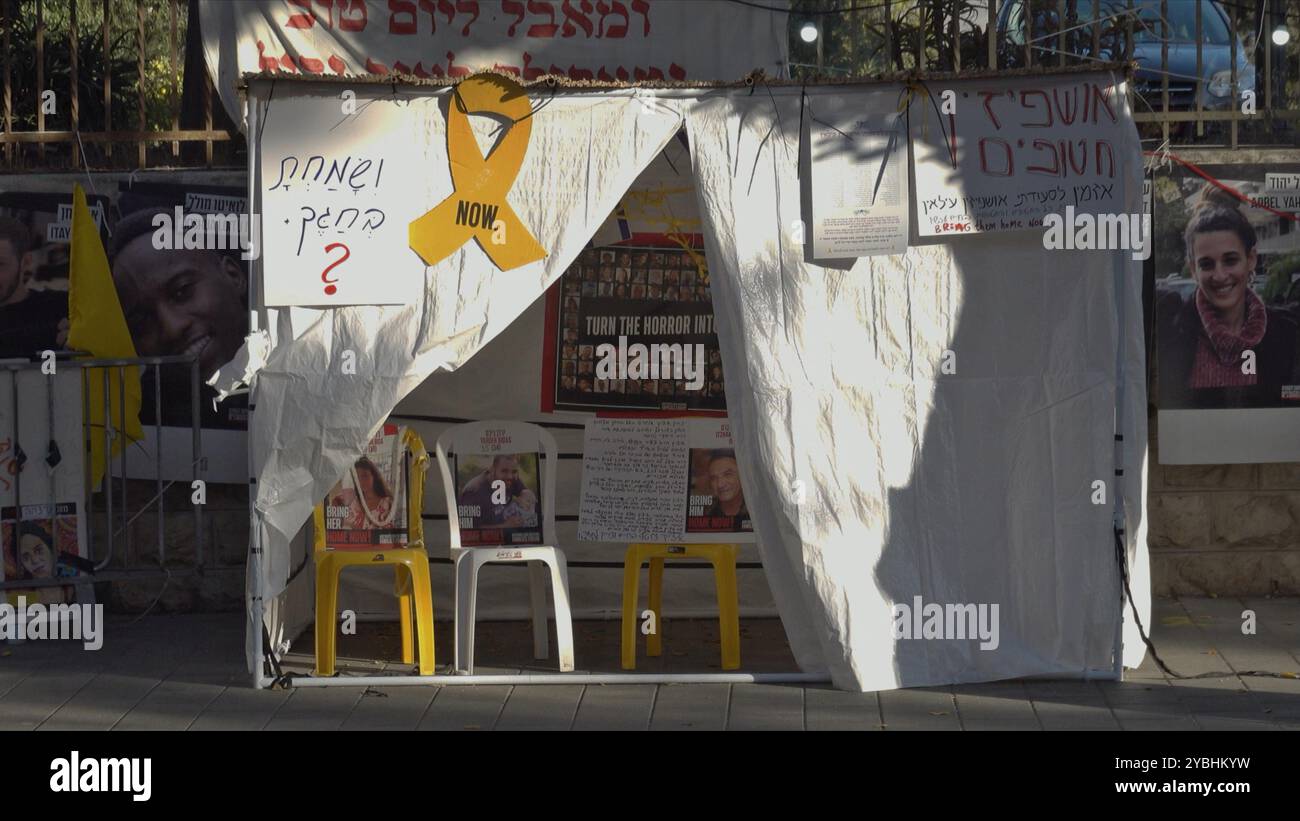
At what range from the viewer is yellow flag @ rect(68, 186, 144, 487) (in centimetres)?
784

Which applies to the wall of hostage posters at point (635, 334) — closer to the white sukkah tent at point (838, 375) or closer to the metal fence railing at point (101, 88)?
the white sukkah tent at point (838, 375)

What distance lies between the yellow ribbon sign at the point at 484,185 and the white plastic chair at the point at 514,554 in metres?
1.09

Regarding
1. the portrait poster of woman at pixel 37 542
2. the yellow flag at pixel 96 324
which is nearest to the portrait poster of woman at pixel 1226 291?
the yellow flag at pixel 96 324

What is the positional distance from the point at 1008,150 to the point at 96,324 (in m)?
4.71

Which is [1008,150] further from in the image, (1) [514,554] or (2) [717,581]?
(1) [514,554]

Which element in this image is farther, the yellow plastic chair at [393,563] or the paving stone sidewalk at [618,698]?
the yellow plastic chair at [393,563]

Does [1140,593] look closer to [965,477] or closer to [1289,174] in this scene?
[965,477]

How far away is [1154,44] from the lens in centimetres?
844

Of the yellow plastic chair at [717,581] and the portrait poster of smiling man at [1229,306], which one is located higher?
the portrait poster of smiling man at [1229,306]

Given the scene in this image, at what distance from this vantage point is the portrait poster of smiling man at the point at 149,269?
316 inches

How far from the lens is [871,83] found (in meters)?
6.40

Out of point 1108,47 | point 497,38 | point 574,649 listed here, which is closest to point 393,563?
point 574,649

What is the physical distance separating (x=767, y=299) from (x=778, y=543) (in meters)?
1.04

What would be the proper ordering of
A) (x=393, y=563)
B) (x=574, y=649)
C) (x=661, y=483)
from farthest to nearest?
(x=574, y=649) < (x=661, y=483) < (x=393, y=563)
